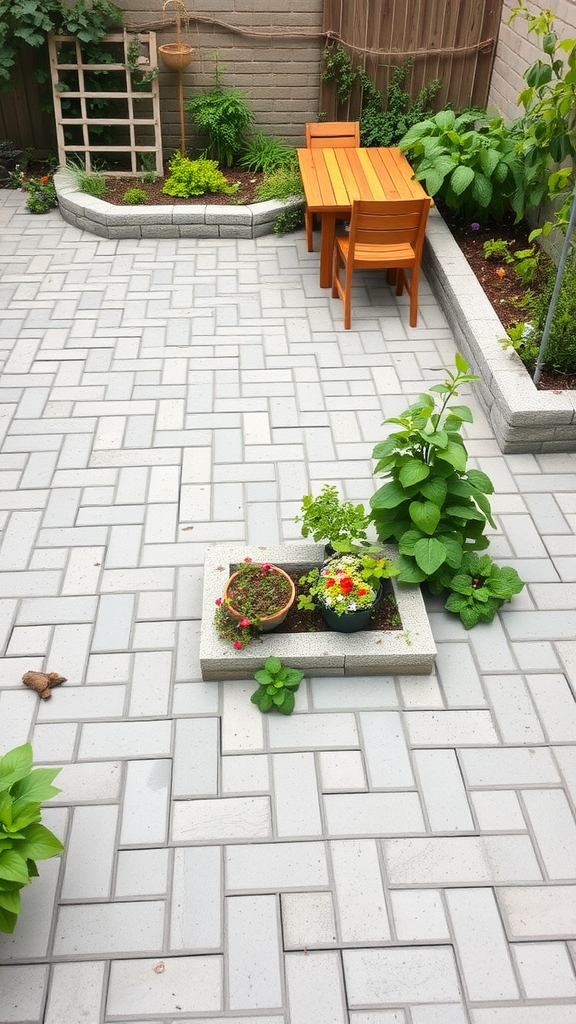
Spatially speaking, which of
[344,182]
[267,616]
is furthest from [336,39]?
[267,616]

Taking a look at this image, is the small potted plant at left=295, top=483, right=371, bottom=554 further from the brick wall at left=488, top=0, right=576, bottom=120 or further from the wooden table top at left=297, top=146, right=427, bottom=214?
the brick wall at left=488, top=0, right=576, bottom=120

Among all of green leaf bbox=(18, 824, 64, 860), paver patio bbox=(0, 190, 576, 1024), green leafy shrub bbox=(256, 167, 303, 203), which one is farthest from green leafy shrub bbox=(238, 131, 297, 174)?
green leaf bbox=(18, 824, 64, 860)

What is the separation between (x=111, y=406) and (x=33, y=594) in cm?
161

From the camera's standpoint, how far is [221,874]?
2.73 metres

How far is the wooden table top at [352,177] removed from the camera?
570 cm

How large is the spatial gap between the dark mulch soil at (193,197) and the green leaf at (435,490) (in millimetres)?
A: 4354

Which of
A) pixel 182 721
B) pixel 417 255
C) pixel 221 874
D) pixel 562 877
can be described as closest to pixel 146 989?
pixel 221 874

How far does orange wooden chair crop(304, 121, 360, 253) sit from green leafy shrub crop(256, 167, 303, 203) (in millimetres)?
312

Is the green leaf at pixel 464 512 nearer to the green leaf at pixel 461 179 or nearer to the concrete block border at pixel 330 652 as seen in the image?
the concrete block border at pixel 330 652

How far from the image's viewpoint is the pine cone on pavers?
10.8 feet

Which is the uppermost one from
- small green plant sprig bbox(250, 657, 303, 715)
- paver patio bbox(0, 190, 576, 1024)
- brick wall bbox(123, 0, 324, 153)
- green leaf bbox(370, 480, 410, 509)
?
brick wall bbox(123, 0, 324, 153)

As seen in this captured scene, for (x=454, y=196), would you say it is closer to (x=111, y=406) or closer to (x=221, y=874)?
(x=111, y=406)

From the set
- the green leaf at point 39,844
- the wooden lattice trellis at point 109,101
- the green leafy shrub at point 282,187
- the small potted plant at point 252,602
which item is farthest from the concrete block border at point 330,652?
the wooden lattice trellis at point 109,101

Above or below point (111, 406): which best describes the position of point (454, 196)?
above
